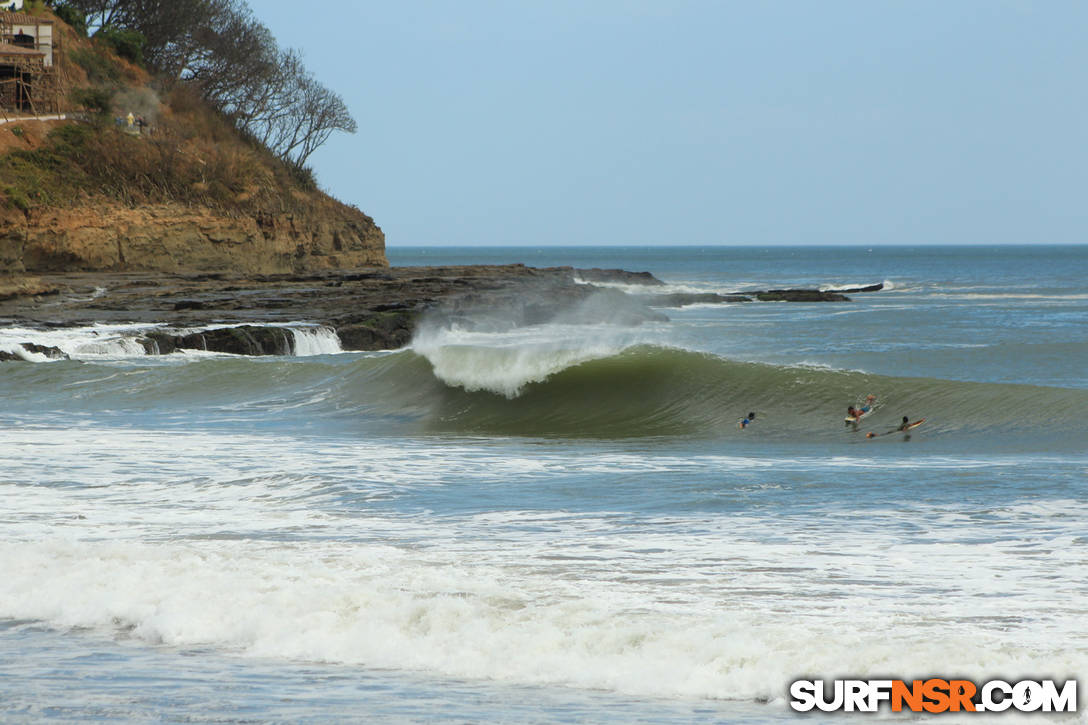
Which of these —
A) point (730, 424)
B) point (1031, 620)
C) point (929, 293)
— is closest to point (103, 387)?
point (730, 424)

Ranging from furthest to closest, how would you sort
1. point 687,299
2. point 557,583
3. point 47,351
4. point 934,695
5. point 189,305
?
point 687,299, point 189,305, point 47,351, point 557,583, point 934,695

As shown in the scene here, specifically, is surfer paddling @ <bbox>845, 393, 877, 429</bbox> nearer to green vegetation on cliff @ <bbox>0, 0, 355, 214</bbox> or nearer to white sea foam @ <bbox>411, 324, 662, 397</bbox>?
white sea foam @ <bbox>411, 324, 662, 397</bbox>

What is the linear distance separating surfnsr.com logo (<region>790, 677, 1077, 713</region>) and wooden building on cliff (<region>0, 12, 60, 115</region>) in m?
51.7

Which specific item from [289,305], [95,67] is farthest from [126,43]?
[289,305]

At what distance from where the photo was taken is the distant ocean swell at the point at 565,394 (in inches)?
624

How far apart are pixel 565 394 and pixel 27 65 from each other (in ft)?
136

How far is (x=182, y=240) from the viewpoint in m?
47.1

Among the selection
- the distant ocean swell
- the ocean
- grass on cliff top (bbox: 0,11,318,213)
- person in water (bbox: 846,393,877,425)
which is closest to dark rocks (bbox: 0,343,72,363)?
the distant ocean swell

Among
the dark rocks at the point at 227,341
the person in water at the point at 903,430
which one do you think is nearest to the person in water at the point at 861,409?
the person in water at the point at 903,430

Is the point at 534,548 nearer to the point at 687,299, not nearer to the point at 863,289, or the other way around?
the point at 687,299

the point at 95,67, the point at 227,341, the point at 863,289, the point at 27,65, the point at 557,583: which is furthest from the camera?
the point at 863,289

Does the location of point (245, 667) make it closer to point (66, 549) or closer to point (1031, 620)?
point (66, 549)

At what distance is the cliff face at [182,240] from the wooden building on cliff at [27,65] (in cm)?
949

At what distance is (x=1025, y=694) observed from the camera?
4.89m
